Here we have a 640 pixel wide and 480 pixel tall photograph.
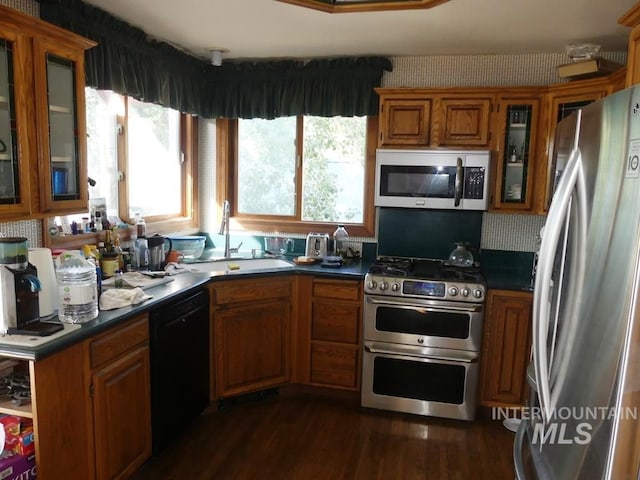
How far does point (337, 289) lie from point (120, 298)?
4.63 feet

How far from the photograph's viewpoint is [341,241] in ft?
11.9

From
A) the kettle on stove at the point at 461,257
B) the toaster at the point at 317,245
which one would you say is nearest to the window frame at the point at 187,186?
the toaster at the point at 317,245

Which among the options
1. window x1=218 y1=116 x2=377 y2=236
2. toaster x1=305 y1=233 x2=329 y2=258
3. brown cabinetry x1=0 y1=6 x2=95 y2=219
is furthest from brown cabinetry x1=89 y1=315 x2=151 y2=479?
window x1=218 y1=116 x2=377 y2=236

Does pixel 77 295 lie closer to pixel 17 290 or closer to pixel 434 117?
pixel 17 290

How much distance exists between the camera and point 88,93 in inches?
110

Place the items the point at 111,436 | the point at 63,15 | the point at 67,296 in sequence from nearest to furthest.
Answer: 1. the point at 67,296
2. the point at 111,436
3. the point at 63,15

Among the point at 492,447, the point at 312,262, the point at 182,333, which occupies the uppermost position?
the point at 312,262

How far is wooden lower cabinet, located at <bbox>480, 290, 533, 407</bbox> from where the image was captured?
2.93 metres

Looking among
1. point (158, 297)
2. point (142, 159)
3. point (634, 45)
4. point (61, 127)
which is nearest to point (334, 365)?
point (158, 297)

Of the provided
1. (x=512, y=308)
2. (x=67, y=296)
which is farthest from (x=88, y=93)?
(x=512, y=308)

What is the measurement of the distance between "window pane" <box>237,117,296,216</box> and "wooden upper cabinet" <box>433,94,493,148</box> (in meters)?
1.20

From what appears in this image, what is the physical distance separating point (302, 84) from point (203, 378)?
219 cm

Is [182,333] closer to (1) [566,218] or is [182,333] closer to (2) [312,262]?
(2) [312,262]

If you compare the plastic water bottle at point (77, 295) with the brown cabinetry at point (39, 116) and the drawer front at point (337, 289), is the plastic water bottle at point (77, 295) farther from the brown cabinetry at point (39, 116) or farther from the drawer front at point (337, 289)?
the drawer front at point (337, 289)
